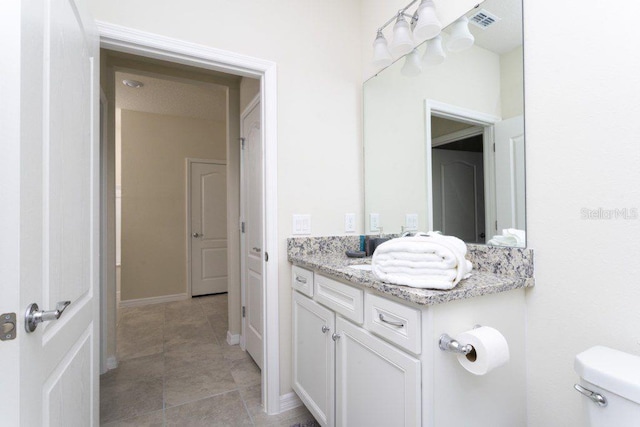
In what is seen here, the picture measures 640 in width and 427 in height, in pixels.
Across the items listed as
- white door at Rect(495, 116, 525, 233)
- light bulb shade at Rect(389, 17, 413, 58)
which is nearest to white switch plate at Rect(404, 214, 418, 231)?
white door at Rect(495, 116, 525, 233)

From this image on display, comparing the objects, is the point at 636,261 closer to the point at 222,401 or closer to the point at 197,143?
the point at 222,401

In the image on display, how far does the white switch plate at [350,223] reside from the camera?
77.5 inches

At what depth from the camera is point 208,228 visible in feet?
14.5

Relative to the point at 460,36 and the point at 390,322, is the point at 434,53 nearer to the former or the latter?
the point at 460,36

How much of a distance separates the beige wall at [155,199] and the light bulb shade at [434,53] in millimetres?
3652

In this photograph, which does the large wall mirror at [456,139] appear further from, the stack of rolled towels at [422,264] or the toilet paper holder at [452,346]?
the toilet paper holder at [452,346]

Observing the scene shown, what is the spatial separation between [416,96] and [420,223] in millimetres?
716

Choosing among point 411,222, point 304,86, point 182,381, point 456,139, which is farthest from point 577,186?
point 182,381

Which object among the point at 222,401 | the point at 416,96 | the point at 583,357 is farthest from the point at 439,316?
the point at 222,401

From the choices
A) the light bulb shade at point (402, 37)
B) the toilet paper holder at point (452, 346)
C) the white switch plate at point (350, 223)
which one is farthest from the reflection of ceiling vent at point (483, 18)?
the toilet paper holder at point (452, 346)

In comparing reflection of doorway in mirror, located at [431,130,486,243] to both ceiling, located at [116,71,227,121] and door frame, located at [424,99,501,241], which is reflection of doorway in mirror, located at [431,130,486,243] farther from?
ceiling, located at [116,71,227,121]

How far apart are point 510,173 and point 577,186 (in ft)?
0.82

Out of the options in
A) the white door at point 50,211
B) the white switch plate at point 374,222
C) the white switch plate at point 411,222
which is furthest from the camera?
the white switch plate at point 374,222

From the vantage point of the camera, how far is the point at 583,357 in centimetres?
86
